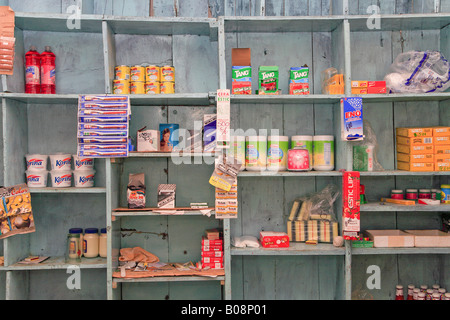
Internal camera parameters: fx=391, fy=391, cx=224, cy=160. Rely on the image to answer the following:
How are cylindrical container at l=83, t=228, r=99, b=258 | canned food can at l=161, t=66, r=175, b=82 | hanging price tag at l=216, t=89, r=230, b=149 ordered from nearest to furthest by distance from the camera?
hanging price tag at l=216, t=89, r=230, b=149, canned food can at l=161, t=66, r=175, b=82, cylindrical container at l=83, t=228, r=99, b=258

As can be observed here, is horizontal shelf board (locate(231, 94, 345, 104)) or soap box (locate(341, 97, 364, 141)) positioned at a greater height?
horizontal shelf board (locate(231, 94, 345, 104))

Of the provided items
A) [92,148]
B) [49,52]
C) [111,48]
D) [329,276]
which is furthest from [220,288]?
[49,52]

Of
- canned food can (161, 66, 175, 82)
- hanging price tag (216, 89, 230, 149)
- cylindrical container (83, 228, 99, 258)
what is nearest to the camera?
hanging price tag (216, 89, 230, 149)

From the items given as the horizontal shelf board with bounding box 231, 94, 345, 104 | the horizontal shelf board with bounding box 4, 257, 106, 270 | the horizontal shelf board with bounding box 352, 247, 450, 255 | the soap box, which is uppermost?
the horizontal shelf board with bounding box 231, 94, 345, 104

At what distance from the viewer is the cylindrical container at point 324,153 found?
2.82 meters

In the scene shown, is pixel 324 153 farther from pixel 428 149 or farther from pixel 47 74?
pixel 47 74

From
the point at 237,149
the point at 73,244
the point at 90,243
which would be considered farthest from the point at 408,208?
the point at 73,244

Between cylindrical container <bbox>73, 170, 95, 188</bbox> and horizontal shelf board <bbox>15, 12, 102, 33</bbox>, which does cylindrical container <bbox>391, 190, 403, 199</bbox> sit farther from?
horizontal shelf board <bbox>15, 12, 102, 33</bbox>

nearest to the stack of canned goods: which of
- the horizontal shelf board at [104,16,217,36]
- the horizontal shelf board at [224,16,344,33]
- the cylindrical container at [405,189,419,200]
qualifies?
the horizontal shelf board at [104,16,217,36]

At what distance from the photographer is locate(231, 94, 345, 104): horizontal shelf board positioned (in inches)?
106

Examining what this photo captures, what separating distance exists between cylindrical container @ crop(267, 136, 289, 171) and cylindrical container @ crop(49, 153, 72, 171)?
1.44m

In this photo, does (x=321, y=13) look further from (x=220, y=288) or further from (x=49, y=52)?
(x=220, y=288)

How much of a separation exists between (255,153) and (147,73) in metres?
0.95

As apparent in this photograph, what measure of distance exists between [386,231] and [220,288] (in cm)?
132
